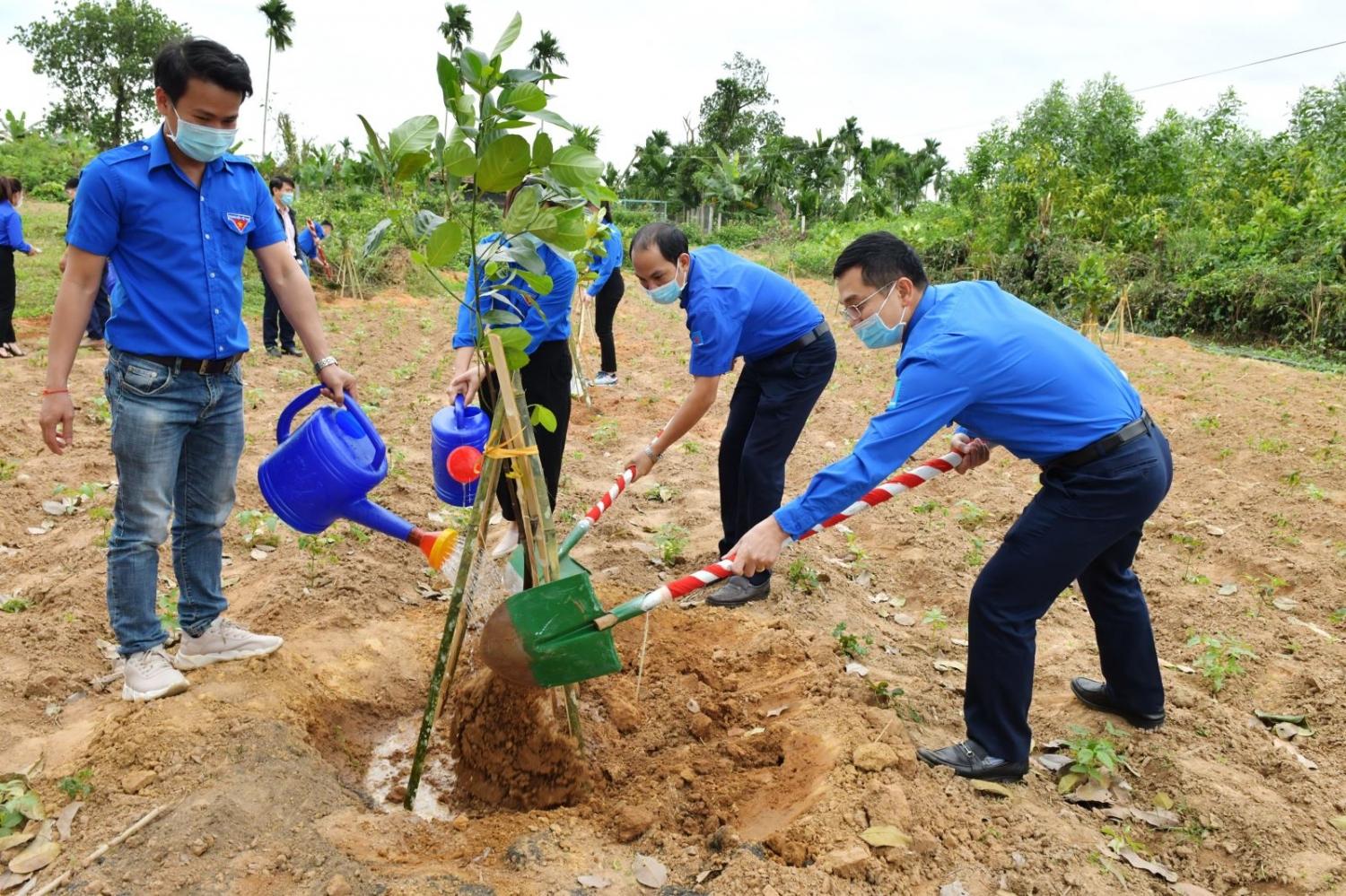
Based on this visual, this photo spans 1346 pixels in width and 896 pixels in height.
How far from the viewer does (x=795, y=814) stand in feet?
7.97

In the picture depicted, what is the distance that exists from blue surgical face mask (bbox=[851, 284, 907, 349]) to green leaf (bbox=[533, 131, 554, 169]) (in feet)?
3.37

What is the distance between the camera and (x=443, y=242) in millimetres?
2111

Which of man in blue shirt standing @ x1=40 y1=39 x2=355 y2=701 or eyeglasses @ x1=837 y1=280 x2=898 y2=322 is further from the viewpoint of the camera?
eyeglasses @ x1=837 y1=280 x2=898 y2=322

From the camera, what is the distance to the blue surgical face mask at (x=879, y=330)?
2.64m

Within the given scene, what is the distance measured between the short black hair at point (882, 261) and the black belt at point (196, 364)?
1.81 metres

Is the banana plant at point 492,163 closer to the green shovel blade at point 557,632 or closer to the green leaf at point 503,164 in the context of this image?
→ the green leaf at point 503,164

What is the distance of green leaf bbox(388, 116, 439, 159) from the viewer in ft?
6.68

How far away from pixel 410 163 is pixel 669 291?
1592 millimetres

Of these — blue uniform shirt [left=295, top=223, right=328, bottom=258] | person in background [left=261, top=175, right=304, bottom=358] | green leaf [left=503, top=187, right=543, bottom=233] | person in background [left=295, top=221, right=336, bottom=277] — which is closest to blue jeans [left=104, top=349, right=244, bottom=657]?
green leaf [left=503, top=187, right=543, bottom=233]

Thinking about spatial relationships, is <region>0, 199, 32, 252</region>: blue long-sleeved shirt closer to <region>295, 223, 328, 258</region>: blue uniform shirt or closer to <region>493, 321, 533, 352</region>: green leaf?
<region>295, 223, 328, 258</region>: blue uniform shirt

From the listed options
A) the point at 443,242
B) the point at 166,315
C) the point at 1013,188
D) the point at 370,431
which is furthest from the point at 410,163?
the point at 1013,188

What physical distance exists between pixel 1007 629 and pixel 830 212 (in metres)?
32.7

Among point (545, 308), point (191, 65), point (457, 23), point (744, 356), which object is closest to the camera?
point (191, 65)

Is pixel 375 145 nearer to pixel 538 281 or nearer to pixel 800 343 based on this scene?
pixel 538 281
